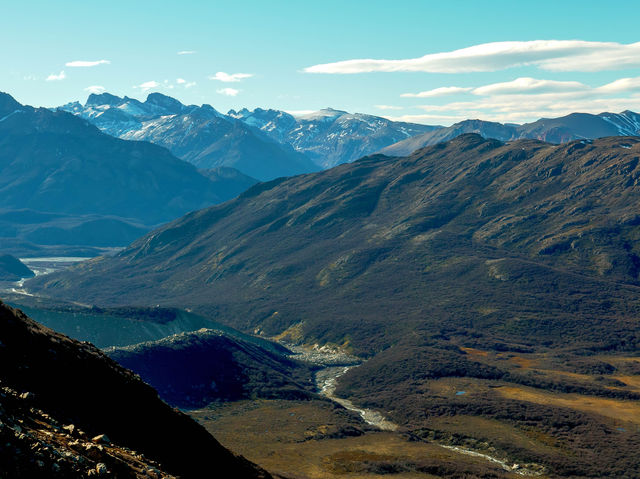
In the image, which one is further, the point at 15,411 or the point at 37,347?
the point at 37,347

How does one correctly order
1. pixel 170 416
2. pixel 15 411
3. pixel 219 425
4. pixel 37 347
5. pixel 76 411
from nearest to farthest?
1. pixel 15 411
2. pixel 76 411
3. pixel 37 347
4. pixel 170 416
5. pixel 219 425

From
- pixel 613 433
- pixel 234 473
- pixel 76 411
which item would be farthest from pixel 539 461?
pixel 76 411

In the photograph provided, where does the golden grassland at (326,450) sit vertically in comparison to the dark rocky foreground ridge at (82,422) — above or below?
below

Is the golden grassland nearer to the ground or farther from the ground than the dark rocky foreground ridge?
nearer to the ground

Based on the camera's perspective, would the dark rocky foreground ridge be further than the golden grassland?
No

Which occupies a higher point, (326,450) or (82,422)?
(82,422)

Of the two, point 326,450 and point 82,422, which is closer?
point 82,422

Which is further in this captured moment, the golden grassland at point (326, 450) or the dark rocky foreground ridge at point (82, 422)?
the golden grassland at point (326, 450)

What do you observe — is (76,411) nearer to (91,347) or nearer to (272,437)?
(91,347)
